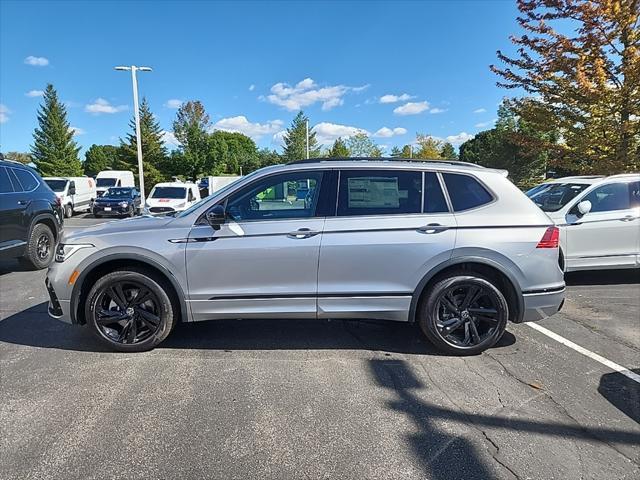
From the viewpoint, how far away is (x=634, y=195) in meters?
6.38

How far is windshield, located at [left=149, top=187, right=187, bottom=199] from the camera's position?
1681 centimetres

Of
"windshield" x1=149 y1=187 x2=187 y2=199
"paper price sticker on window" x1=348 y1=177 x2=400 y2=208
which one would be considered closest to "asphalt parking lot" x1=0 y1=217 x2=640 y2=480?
"paper price sticker on window" x1=348 y1=177 x2=400 y2=208

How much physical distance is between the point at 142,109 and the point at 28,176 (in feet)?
178

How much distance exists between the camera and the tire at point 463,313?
3822 mm

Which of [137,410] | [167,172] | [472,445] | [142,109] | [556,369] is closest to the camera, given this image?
[472,445]

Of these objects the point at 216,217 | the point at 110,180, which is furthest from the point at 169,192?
the point at 216,217

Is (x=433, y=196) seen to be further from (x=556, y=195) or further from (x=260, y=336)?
(x=556, y=195)

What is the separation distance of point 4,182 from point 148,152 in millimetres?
46744

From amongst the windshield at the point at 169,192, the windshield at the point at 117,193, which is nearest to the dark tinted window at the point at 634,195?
the windshield at the point at 169,192

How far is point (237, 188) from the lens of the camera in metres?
3.84

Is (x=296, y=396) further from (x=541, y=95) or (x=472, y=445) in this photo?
(x=541, y=95)

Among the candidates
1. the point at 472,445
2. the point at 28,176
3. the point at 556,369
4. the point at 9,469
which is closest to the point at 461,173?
the point at 556,369

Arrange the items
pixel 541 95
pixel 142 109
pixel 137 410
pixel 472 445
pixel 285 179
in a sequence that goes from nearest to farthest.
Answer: pixel 472 445
pixel 137 410
pixel 285 179
pixel 541 95
pixel 142 109

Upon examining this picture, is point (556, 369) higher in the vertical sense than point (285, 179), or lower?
lower
